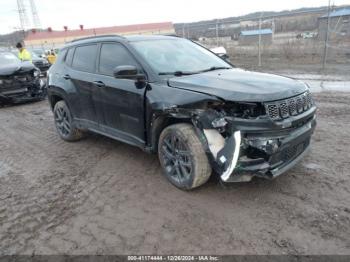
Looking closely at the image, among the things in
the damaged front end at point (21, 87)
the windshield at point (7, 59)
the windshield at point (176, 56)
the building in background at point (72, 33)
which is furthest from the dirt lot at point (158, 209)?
the building in background at point (72, 33)

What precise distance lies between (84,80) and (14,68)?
5.99 metres

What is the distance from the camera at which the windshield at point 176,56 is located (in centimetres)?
398

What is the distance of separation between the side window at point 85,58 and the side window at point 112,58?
9.3 inches

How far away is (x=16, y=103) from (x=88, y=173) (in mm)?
7200

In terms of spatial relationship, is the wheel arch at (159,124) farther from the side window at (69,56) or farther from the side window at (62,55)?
the side window at (62,55)

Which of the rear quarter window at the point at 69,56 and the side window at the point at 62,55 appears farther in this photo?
the side window at the point at 62,55

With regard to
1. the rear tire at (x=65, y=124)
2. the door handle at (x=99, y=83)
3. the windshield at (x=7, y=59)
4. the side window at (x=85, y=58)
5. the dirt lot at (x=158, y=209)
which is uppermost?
the side window at (x=85, y=58)

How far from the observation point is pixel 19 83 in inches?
374

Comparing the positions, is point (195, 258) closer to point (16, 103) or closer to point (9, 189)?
point (9, 189)

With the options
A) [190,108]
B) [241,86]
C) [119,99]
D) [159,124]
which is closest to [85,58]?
[119,99]

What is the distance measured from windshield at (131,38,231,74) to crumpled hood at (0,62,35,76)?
6.76 metres

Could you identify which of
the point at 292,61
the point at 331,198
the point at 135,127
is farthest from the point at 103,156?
the point at 292,61

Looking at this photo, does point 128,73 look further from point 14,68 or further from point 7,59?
point 7,59

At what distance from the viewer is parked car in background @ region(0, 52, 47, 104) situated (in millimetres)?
9227
